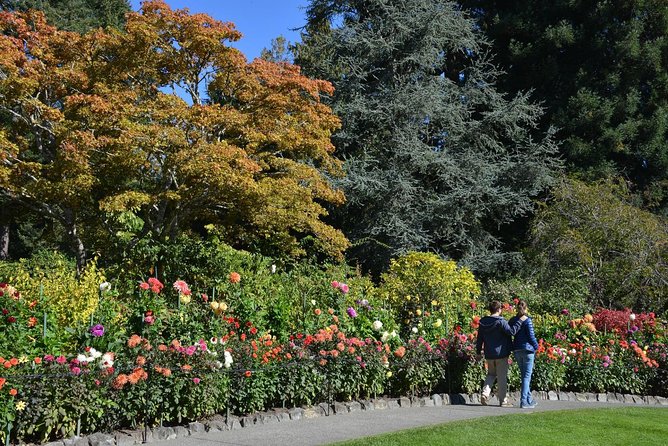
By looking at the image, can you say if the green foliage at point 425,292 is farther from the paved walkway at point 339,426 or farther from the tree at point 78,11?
the tree at point 78,11

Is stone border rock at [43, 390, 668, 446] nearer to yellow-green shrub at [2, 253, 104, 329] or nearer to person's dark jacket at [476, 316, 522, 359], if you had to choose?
person's dark jacket at [476, 316, 522, 359]

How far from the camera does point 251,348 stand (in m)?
6.27

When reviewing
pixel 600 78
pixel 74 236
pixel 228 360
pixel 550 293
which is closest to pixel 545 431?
pixel 228 360

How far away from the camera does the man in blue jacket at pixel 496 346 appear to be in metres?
7.43

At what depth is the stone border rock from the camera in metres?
5.16

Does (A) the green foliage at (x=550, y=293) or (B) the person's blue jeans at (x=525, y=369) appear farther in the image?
(A) the green foliage at (x=550, y=293)

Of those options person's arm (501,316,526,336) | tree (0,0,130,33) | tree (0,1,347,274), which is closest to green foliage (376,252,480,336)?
person's arm (501,316,526,336)

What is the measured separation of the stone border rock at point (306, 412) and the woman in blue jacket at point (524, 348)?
0.45 meters

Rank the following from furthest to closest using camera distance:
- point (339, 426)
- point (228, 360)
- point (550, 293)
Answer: point (550, 293), point (339, 426), point (228, 360)

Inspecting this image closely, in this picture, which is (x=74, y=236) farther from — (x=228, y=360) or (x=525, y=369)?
(x=525, y=369)

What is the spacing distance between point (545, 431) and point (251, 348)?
2.80 m

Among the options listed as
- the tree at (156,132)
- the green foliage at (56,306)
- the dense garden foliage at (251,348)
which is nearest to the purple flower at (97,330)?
the dense garden foliage at (251,348)

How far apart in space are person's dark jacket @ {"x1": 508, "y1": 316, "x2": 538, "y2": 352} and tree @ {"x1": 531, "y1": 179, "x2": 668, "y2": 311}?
277 inches

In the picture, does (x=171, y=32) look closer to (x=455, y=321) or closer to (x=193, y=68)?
(x=193, y=68)
